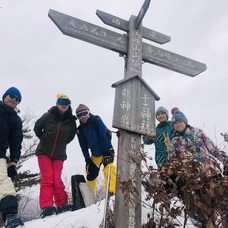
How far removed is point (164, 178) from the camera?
2.70 metres

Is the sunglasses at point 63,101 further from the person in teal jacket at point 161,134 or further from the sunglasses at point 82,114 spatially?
the person in teal jacket at point 161,134

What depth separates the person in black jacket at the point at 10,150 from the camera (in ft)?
11.8

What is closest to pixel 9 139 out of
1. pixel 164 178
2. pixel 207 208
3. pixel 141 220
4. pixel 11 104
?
pixel 11 104

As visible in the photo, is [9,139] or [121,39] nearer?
[9,139]

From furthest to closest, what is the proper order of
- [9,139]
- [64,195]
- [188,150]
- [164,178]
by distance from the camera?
[64,195] → [9,139] → [188,150] → [164,178]

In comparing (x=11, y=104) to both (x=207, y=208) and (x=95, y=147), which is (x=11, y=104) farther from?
(x=207, y=208)

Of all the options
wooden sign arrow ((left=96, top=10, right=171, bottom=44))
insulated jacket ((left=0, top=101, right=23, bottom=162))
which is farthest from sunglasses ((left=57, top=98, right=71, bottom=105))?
wooden sign arrow ((left=96, top=10, right=171, bottom=44))

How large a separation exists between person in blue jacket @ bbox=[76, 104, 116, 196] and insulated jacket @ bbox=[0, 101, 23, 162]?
1015mm

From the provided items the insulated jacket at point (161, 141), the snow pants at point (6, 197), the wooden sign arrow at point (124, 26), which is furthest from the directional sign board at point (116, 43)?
the snow pants at point (6, 197)

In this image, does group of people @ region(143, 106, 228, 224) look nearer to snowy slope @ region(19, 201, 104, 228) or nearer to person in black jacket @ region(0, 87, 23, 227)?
snowy slope @ region(19, 201, 104, 228)

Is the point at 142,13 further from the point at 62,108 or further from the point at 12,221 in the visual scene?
the point at 12,221

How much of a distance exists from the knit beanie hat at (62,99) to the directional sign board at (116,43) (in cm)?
92

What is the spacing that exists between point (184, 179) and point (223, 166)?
0.36 metres

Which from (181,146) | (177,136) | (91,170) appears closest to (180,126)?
(177,136)
